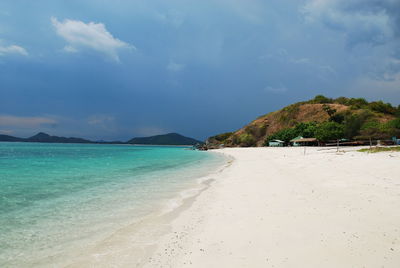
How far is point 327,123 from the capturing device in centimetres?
6388

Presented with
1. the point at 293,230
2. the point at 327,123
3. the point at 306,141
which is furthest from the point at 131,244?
the point at 327,123

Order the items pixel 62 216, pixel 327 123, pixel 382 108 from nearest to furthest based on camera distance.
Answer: pixel 62 216 → pixel 327 123 → pixel 382 108

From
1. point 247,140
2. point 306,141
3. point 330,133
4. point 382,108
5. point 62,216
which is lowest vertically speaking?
point 62,216

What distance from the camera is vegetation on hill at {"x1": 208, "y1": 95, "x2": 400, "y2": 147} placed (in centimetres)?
5285

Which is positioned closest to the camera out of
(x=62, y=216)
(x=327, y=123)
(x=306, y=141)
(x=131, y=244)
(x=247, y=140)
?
(x=131, y=244)

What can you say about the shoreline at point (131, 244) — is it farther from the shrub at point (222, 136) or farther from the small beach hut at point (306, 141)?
the shrub at point (222, 136)

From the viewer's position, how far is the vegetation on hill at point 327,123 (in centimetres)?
5285

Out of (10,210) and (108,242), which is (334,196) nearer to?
(108,242)

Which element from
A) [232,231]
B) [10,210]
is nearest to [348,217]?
[232,231]

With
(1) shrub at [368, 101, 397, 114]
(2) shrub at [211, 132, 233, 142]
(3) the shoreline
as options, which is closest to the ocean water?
(3) the shoreline

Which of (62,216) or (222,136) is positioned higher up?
(222,136)

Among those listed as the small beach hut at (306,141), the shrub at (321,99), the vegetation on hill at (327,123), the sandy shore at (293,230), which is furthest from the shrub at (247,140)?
the sandy shore at (293,230)

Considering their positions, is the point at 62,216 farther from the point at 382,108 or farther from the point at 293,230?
the point at 382,108

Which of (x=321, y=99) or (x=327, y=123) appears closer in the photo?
(x=327, y=123)
